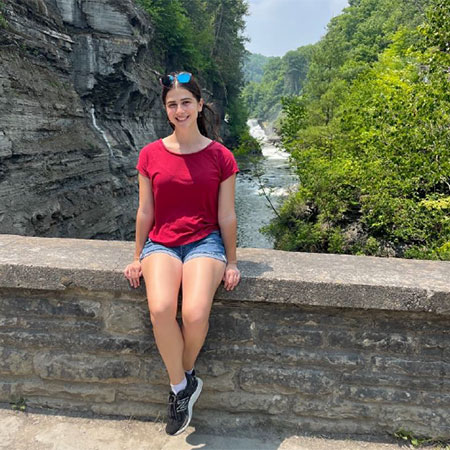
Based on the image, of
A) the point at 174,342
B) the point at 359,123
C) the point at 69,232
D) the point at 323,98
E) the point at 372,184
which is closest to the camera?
the point at 174,342

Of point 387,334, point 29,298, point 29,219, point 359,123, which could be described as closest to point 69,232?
point 29,219

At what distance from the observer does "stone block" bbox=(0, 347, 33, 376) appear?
8.21ft

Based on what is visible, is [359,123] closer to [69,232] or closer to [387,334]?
[387,334]

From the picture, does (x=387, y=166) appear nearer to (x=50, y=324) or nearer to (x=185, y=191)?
(x=185, y=191)

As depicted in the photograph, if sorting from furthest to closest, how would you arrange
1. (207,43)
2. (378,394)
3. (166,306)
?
(207,43) < (378,394) < (166,306)

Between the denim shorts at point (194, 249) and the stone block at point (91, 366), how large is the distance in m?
0.70

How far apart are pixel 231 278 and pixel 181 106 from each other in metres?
1.14

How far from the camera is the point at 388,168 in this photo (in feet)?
29.1

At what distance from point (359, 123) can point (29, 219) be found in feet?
35.7

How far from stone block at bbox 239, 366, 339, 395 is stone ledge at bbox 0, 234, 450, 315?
0.46 meters

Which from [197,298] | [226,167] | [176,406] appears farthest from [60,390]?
[226,167]

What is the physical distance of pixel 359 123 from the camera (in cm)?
1116

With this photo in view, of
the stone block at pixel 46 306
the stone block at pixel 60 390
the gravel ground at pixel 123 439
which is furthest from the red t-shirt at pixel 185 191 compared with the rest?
the gravel ground at pixel 123 439

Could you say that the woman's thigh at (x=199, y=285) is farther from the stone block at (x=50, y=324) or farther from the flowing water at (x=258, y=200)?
the flowing water at (x=258, y=200)
